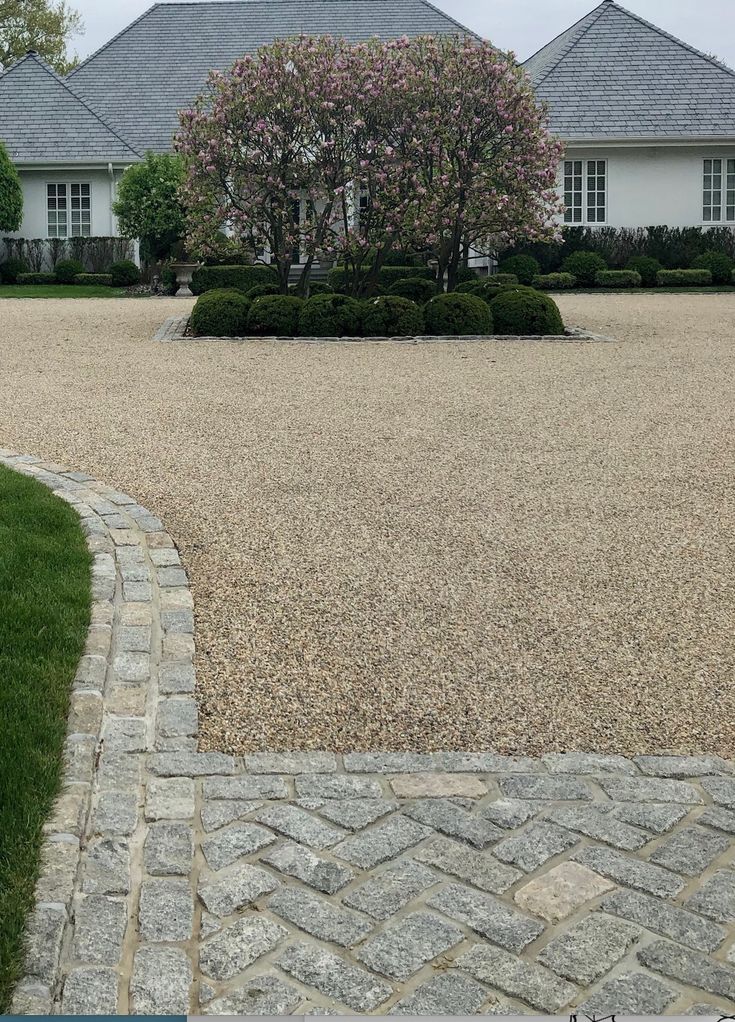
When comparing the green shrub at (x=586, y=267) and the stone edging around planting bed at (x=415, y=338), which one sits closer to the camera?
the stone edging around planting bed at (x=415, y=338)

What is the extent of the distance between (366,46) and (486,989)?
14812 millimetres

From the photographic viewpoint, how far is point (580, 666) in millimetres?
4281

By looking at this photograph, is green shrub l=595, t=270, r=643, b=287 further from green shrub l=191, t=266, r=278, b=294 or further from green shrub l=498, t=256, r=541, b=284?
green shrub l=191, t=266, r=278, b=294

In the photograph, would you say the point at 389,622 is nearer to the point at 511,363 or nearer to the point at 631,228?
the point at 511,363

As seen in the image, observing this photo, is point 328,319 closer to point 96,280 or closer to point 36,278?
point 96,280

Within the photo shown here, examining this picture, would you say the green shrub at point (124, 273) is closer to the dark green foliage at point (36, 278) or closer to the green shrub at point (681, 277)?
the dark green foliage at point (36, 278)

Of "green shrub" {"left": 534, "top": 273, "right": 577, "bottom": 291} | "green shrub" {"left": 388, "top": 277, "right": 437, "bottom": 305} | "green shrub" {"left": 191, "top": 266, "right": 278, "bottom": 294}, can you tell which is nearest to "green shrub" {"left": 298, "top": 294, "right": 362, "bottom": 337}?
"green shrub" {"left": 388, "top": 277, "right": 437, "bottom": 305}

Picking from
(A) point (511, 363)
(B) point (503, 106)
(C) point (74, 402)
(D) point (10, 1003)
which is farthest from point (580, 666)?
(B) point (503, 106)

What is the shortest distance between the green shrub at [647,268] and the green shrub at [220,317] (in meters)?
13.1

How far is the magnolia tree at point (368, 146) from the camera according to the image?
49.2 ft

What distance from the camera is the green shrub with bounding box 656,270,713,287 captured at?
25.2 metres

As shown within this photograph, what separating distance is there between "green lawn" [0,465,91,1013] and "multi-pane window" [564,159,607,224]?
23.8 m

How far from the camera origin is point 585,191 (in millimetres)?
27953

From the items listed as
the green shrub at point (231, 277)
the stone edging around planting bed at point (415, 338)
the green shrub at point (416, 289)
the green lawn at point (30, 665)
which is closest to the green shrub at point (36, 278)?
the green shrub at point (231, 277)
